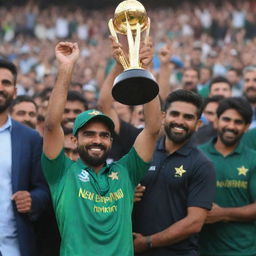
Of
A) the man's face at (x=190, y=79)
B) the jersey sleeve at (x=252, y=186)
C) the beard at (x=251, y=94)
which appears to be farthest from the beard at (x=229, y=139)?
the man's face at (x=190, y=79)

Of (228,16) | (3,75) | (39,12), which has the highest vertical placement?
(39,12)

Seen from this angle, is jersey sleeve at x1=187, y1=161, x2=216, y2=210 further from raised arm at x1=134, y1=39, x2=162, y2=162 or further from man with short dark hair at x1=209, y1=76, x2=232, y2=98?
man with short dark hair at x1=209, y1=76, x2=232, y2=98

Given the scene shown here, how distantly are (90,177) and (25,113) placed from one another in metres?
2.33

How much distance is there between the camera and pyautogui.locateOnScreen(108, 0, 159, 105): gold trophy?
4293 millimetres

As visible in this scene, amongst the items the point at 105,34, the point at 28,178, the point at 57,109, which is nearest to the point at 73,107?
the point at 28,178

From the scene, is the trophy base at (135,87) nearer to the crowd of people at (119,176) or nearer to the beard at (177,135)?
the crowd of people at (119,176)

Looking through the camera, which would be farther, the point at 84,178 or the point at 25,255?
the point at 25,255

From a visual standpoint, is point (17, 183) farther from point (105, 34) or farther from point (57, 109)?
point (105, 34)

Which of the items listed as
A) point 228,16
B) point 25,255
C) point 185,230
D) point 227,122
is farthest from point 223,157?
point 228,16

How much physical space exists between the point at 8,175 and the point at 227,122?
2013mm

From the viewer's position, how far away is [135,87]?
435cm

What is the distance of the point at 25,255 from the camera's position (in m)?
4.86

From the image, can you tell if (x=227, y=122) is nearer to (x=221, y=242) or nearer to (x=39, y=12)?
(x=221, y=242)

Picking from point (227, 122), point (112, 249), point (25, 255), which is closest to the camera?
point (112, 249)
